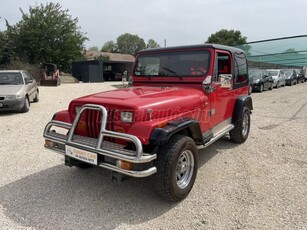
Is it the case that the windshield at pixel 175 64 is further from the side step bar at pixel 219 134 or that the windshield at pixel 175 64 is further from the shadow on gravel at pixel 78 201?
the shadow on gravel at pixel 78 201

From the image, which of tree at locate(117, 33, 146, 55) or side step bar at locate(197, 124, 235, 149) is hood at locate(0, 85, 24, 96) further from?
tree at locate(117, 33, 146, 55)

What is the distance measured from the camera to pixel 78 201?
331cm

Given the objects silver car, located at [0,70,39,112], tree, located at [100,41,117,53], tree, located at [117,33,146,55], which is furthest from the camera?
tree, located at [117,33,146,55]

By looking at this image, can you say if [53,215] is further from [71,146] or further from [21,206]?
[71,146]

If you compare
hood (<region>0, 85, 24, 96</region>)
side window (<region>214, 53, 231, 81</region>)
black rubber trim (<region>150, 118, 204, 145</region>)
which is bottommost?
black rubber trim (<region>150, 118, 204, 145</region>)

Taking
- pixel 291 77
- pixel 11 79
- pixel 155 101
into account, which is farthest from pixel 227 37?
pixel 155 101

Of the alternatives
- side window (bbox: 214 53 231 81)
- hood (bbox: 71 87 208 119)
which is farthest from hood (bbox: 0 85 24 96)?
side window (bbox: 214 53 231 81)

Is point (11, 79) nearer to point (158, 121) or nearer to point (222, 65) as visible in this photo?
point (222, 65)

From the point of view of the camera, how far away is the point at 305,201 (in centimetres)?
329

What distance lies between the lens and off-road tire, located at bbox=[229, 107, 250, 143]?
530 cm

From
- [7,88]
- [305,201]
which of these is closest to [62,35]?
[7,88]

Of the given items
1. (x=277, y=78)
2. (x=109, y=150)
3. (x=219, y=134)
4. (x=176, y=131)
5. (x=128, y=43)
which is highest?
(x=128, y=43)

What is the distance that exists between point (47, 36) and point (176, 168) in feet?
90.1

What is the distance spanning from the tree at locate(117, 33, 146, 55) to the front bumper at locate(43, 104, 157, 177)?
87361 millimetres
